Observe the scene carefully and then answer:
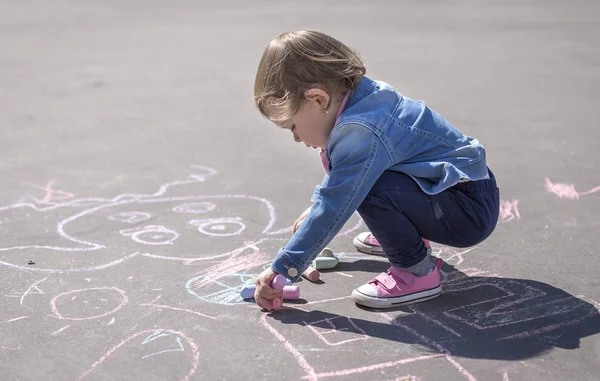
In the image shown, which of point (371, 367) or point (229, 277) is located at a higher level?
point (371, 367)

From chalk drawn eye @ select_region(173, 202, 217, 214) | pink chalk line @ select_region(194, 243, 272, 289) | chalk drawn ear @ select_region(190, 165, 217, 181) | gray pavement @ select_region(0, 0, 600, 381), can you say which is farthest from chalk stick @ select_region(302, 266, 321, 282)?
chalk drawn ear @ select_region(190, 165, 217, 181)

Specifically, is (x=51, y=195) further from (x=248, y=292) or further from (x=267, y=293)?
(x=267, y=293)

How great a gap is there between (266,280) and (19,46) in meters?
5.50

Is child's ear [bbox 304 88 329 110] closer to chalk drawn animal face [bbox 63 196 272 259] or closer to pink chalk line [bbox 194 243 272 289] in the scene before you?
pink chalk line [bbox 194 243 272 289]

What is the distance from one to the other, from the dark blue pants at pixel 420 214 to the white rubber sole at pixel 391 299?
11 cm

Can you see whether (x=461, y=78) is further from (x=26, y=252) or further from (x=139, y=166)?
(x=26, y=252)

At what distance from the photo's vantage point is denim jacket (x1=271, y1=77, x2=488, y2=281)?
246 cm

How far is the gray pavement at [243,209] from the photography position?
7.71ft

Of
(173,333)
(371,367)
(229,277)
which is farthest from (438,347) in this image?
(229,277)

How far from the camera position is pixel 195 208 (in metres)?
3.80

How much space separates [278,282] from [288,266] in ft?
0.28

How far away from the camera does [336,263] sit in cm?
307

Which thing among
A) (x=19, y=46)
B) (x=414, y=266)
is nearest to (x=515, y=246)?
(x=414, y=266)

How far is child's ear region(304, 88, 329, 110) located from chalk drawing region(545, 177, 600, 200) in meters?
1.79
